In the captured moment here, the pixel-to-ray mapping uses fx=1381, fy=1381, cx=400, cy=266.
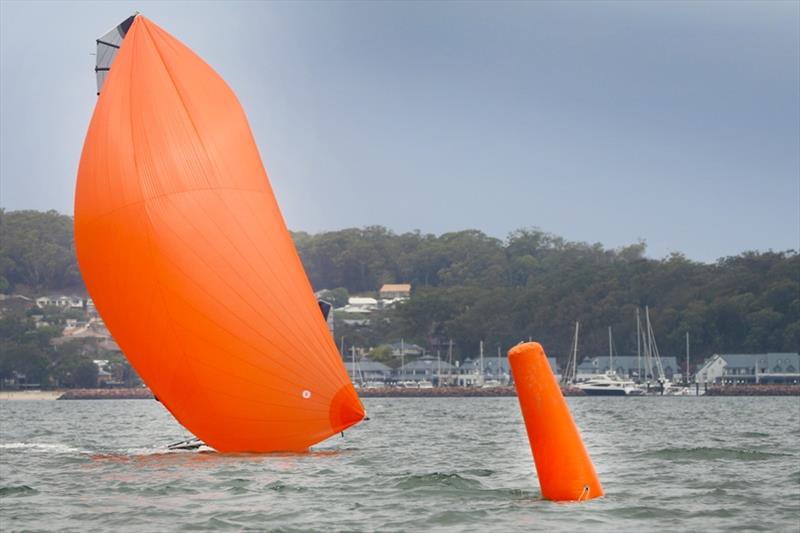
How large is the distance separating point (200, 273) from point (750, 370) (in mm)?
109840

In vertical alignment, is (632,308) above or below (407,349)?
above

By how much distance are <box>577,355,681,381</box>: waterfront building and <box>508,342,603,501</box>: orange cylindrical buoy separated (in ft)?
385

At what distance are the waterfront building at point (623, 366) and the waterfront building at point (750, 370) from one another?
4392 mm

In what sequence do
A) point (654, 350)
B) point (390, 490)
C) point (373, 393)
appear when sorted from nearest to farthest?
1. point (390, 490)
2. point (373, 393)
3. point (654, 350)

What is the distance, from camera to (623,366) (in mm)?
135000

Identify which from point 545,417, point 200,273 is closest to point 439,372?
point 200,273

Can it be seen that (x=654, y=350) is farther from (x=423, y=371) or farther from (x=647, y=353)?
(x=423, y=371)

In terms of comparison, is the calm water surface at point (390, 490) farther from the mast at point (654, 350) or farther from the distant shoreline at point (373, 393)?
the distant shoreline at point (373, 393)

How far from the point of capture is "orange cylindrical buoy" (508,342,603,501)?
13945mm

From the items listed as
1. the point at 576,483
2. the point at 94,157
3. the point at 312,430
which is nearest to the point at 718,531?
the point at 576,483

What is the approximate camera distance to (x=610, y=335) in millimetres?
132750

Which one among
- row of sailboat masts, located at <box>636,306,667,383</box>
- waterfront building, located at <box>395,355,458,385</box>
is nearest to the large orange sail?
row of sailboat masts, located at <box>636,306,667,383</box>

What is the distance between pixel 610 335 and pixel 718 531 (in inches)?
4755

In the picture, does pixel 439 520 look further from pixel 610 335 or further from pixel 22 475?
pixel 610 335
